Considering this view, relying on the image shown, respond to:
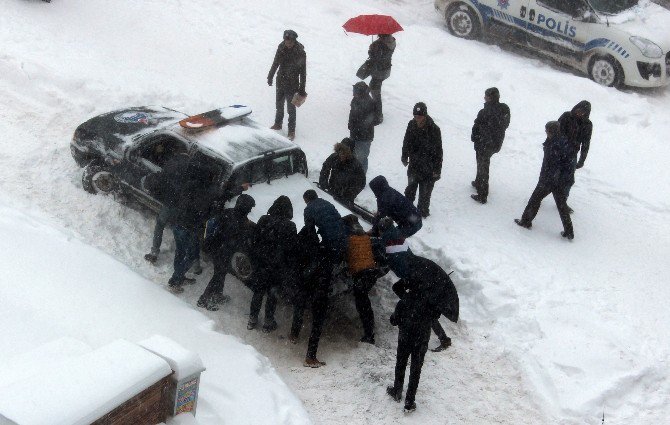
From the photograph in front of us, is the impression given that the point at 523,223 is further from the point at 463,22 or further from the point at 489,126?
the point at 463,22

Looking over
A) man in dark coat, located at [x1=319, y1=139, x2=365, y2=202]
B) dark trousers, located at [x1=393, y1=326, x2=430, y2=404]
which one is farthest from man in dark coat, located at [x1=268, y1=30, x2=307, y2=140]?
dark trousers, located at [x1=393, y1=326, x2=430, y2=404]

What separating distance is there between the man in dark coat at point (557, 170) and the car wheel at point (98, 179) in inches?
215

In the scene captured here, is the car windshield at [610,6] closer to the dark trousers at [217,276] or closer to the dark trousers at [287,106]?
the dark trousers at [287,106]

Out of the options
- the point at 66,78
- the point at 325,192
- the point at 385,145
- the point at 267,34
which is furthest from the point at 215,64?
the point at 325,192

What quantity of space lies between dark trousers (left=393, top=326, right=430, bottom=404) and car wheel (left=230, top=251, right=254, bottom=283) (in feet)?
6.42

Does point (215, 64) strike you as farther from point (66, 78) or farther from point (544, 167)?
point (544, 167)

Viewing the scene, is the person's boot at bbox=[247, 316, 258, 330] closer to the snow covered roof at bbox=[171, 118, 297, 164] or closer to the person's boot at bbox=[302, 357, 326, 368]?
the person's boot at bbox=[302, 357, 326, 368]

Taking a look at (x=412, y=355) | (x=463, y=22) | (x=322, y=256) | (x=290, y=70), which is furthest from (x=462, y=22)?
(x=412, y=355)

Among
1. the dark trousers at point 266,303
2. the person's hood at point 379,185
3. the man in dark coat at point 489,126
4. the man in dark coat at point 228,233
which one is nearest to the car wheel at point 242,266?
the man in dark coat at point 228,233

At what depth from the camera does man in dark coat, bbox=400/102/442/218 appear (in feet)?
30.2

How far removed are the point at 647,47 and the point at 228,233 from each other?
9163 millimetres

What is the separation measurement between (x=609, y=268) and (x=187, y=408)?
5.92m

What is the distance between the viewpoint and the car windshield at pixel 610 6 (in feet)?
45.3

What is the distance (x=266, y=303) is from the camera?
7902 millimetres
